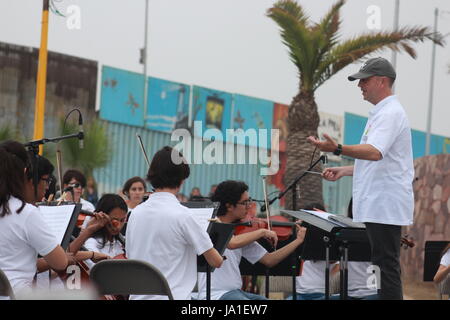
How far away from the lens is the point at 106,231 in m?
6.82

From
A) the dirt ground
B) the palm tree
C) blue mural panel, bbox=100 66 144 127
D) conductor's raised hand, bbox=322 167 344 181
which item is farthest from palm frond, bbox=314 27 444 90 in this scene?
conductor's raised hand, bbox=322 167 344 181

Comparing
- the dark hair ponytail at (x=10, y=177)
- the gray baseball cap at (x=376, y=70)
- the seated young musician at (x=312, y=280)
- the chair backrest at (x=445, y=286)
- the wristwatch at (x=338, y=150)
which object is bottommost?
the seated young musician at (x=312, y=280)

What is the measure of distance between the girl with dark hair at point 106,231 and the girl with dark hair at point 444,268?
2478 millimetres

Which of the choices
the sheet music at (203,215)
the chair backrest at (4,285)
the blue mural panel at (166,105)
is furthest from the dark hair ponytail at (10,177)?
the blue mural panel at (166,105)

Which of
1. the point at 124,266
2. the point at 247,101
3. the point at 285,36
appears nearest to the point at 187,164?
the point at 124,266

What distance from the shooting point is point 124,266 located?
14.9ft

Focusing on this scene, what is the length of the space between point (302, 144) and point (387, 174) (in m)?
12.8

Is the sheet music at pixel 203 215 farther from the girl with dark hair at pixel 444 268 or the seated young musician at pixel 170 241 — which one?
the girl with dark hair at pixel 444 268

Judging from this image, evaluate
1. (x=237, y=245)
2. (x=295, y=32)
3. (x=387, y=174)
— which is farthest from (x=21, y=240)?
(x=295, y=32)

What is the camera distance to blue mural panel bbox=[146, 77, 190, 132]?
2662 centimetres

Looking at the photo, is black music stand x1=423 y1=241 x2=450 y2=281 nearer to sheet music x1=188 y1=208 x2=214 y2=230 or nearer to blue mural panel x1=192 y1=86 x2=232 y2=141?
sheet music x1=188 y1=208 x2=214 y2=230

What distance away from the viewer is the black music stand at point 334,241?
6.34m

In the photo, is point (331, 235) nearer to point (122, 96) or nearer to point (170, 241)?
point (170, 241)

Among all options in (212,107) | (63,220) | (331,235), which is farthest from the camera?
(212,107)
